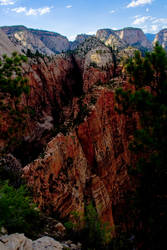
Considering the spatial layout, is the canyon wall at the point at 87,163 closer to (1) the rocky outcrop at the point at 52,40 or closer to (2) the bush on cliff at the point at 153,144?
(2) the bush on cliff at the point at 153,144

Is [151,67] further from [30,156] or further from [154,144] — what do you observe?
[30,156]

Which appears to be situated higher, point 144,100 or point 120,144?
point 144,100

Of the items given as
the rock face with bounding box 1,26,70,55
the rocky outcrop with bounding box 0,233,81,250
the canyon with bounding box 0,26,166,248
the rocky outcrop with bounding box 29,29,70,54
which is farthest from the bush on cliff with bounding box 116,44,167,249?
the rocky outcrop with bounding box 29,29,70,54

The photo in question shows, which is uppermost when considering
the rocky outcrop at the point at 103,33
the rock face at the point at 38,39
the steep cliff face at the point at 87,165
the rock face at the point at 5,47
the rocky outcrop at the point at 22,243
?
the rocky outcrop at the point at 103,33

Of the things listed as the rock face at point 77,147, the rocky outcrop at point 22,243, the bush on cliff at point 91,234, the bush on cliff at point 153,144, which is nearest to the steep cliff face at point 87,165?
the rock face at point 77,147

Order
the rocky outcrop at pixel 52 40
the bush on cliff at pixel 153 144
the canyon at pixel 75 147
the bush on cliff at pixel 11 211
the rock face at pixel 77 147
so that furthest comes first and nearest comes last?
the rocky outcrop at pixel 52 40
the rock face at pixel 77 147
the canyon at pixel 75 147
the bush on cliff at pixel 153 144
the bush on cliff at pixel 11 211

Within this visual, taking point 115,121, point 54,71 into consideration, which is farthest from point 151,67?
point 54,71

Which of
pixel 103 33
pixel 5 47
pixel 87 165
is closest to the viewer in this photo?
pixel 87 165

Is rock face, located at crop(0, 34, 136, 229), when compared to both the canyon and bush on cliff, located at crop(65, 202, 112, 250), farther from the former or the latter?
bush on cliff, located at crop(65, 202, 112, 250)

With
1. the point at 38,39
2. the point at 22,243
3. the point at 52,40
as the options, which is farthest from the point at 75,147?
the point at 52,40

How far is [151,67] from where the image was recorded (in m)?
8.17

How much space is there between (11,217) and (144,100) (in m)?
6.49

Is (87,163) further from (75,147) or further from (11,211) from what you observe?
(11,211)

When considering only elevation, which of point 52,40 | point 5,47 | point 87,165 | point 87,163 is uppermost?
point 52,40
